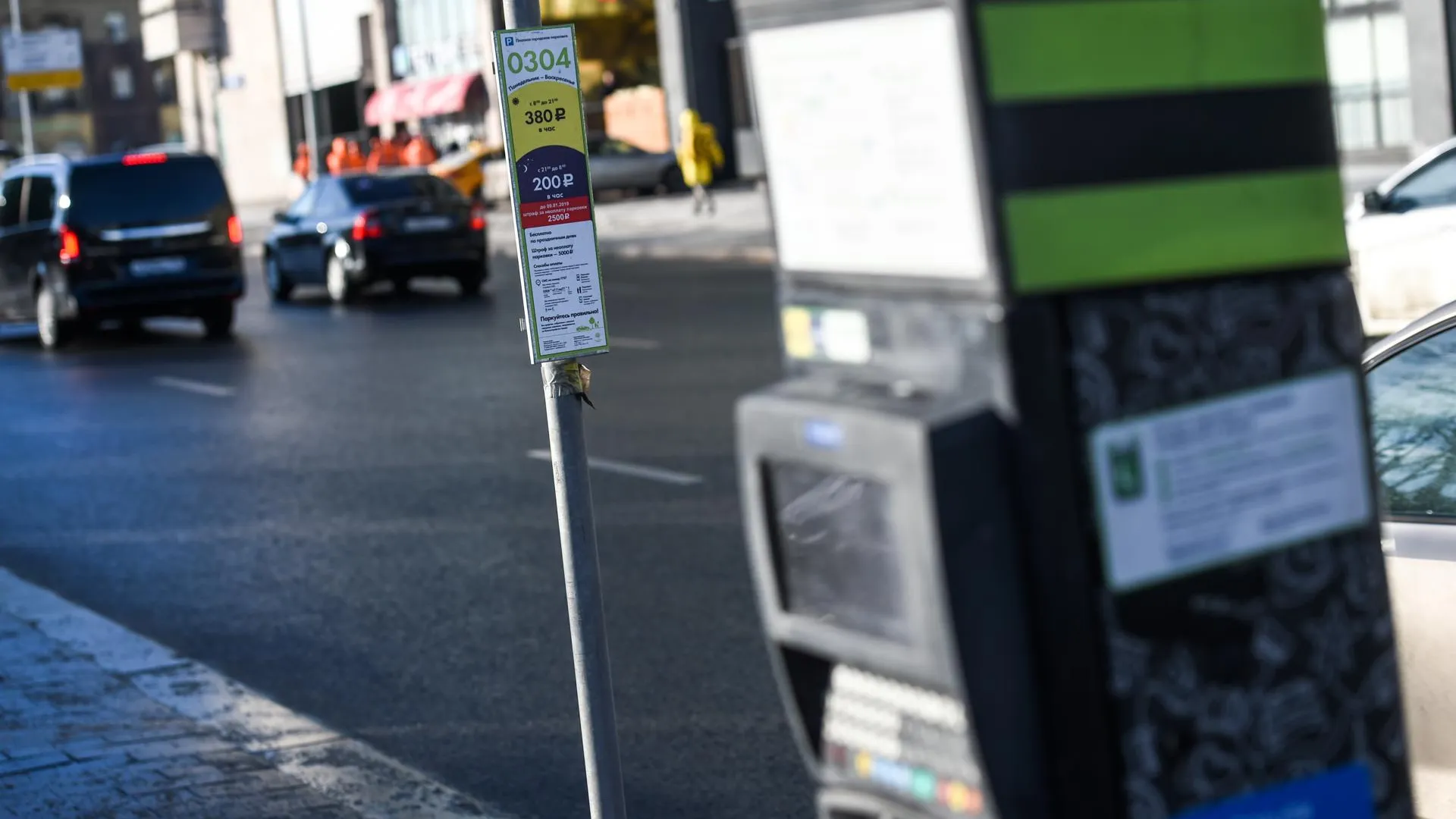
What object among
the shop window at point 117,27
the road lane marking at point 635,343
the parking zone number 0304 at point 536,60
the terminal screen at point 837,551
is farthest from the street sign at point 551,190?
the shop window at point 117,27

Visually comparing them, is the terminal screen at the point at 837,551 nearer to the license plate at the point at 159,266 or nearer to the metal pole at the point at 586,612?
the metal pole at the point at 586,612

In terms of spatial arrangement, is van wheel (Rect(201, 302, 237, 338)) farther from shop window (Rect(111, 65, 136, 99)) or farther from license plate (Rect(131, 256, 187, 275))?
shop window (Rect(111, 65, 136, 99))

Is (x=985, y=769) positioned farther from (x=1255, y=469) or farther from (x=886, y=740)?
(x=1255, y=469)

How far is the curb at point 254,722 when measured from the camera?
5.51 meters

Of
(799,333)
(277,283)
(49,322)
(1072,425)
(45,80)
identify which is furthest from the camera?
(45,80)

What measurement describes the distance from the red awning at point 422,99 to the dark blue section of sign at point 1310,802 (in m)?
52.4

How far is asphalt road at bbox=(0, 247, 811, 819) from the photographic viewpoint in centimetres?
625

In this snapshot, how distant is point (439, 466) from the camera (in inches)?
451

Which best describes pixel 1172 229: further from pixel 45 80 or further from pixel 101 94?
pixel 101 94

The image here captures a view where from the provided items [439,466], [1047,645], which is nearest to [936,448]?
[1047,645]

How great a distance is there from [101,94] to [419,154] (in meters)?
74.4

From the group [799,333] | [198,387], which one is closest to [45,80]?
[198,387]

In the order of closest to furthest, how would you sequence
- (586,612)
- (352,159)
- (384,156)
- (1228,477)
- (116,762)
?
(1228,477) → (586,612) → (116,762) → (384,156) → (352,159)

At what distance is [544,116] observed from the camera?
13.0 ft
